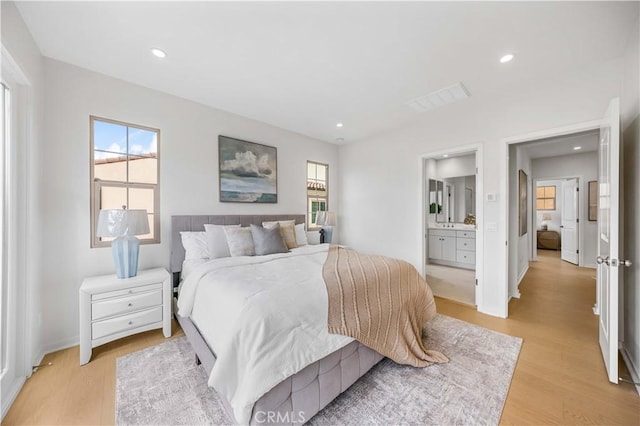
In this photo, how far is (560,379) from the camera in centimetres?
183

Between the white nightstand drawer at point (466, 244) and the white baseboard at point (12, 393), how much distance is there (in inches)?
247

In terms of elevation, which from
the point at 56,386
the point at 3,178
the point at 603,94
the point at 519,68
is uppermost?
the point at 519,68

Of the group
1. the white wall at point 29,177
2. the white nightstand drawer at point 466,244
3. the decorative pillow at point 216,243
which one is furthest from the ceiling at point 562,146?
the white wall at point 29,177

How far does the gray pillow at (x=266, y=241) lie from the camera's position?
286cm

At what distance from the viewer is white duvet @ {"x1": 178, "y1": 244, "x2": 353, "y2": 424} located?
124cm

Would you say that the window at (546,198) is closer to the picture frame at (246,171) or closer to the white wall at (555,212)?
the white wall at (555,212)

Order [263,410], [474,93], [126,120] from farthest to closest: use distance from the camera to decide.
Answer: [474,93], [126,120], [263,410]

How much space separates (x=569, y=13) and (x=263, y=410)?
327 centimetres

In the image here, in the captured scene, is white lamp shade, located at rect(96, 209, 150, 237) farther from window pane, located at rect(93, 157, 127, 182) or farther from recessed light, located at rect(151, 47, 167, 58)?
recessed light, located at rect(151, 47, 167, 58)

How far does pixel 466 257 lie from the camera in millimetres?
5152

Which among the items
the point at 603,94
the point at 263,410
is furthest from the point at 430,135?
the point at 263,410

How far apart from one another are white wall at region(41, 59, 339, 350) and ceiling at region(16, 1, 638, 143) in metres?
0.20

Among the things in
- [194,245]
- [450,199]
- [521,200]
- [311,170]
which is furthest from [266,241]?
[450,199]

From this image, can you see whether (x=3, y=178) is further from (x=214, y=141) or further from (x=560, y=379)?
(x=560, y=379)
